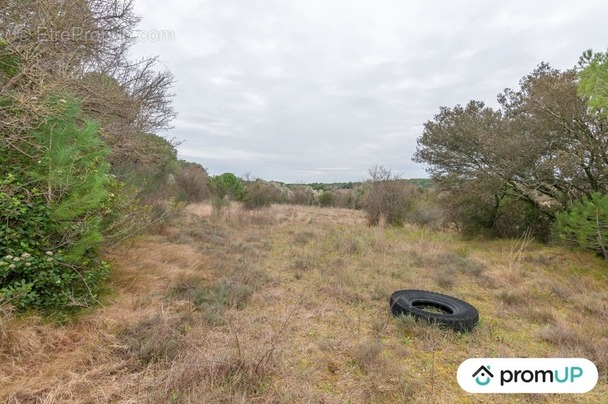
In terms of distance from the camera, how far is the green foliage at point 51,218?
2.52m

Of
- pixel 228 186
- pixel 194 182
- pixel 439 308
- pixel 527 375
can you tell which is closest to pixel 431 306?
pixel 439 308

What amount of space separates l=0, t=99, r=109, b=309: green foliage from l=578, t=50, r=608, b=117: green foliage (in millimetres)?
7238

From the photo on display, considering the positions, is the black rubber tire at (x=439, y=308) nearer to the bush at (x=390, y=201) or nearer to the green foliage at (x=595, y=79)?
the green foliage at (x=595, y=79)

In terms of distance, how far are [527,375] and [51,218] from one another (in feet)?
16.1

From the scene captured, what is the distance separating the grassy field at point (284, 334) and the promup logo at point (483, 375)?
0.17m

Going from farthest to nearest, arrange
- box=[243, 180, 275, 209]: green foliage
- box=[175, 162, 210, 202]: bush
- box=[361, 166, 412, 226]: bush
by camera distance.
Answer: box=[175, 162, 210, 202]: bush
box=[243, 180, 275, 209]: green foliage
box=[361, 166, 412, 226]: bush

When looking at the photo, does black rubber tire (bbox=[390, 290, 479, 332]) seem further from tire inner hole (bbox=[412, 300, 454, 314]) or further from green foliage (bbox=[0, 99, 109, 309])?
green foliage (bbox=[0, 99, 109, 309])

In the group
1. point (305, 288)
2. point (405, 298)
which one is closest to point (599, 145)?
point (405, 298)

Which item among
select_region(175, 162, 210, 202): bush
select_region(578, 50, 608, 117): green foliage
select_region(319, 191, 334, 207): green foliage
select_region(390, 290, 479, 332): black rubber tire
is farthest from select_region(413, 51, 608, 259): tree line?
select_region(319, 191, 334, 207): green foliage

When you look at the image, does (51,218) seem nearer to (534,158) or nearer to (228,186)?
(534,158)

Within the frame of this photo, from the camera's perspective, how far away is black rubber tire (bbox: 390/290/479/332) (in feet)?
10.8

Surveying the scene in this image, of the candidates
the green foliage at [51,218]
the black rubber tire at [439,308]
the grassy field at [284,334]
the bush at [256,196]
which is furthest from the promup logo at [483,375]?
the bush at [256,196]

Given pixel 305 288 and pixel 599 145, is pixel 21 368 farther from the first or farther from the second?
pixel 599 145

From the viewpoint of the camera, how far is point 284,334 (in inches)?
123
